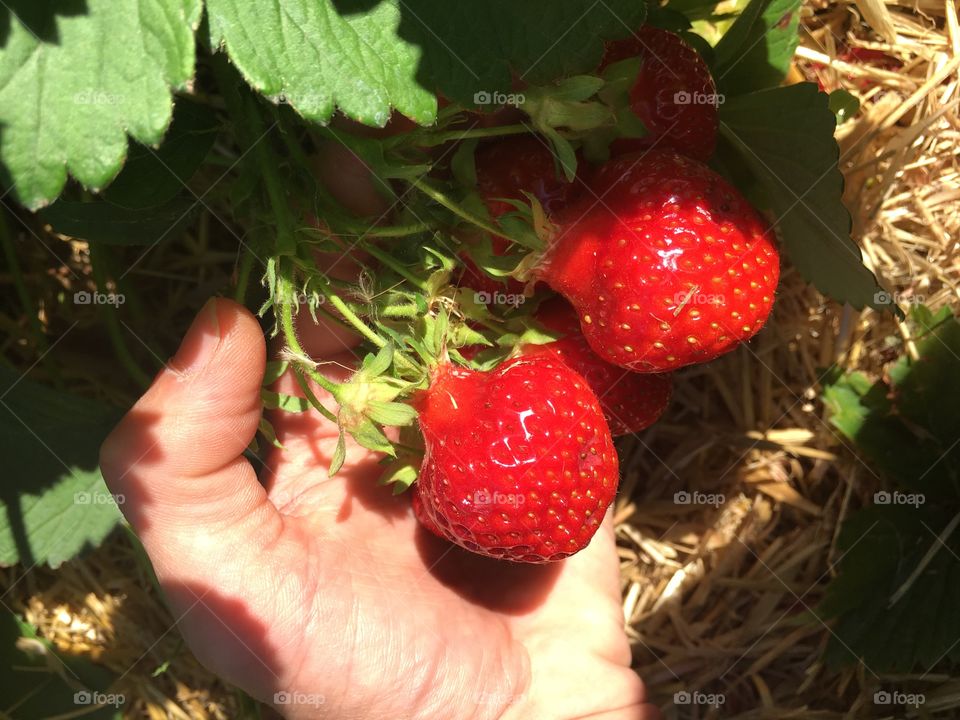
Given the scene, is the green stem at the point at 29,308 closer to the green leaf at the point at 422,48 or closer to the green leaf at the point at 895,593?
the green leaf at the point at 422,48

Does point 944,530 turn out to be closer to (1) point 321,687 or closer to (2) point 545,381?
(2) point 545,381

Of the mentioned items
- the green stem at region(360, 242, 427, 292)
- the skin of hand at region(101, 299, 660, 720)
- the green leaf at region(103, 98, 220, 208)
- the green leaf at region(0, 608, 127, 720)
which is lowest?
the green leaf at region(0, 608, 127, 720)

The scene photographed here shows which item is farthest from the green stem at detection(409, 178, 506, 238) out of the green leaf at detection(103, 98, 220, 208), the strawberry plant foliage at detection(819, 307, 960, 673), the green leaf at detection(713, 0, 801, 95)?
the strawberry plant foliage at detection(819, 307, 960, 673)

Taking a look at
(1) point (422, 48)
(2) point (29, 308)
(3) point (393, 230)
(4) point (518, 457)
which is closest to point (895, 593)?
(4) point (518, 457)

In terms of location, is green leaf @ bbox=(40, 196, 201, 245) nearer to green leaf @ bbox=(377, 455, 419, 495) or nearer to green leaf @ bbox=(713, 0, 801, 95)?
green leaf @ bbox=(377, 455, 419, 495)

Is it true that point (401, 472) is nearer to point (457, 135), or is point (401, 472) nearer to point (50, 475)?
point (457, 135)

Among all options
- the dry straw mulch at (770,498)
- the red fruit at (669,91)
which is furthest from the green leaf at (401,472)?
the dry straw mulch at (770,498)

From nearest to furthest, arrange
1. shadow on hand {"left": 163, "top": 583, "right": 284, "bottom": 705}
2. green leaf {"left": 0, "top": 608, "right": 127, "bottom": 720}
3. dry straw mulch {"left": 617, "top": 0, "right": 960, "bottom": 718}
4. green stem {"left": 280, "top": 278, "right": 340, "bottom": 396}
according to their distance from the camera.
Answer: green stem {"left": 280, "top": 278, "right": 340, "bottom": 396} < shadow on hand {"left": 163, "top": 583, "right": 284, "bottom": 705} < dry straw mulch {"left": 617, "top": 0, "right": 960, "bottom": 718} < green leaf {"left": 0, "top": 608, "right": 127, "bottom": 720}

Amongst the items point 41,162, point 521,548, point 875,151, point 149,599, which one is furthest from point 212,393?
point 875,151
